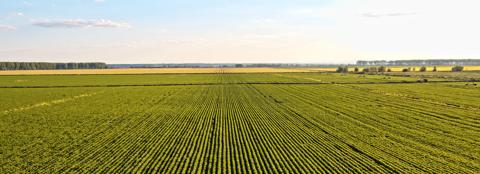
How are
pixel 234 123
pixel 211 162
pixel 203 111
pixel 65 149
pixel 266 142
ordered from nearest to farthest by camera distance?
pixel 211 162, pixel 65 149, pixel 266 142, pixel 234 123, pixel 203 111

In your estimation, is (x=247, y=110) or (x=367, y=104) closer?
(x=247, y=110)

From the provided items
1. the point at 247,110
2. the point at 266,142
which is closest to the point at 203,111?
the point at 247,110

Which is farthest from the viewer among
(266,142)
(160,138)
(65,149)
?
(160,138)

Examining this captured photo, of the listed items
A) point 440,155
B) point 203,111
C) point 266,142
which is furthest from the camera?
point 203,111

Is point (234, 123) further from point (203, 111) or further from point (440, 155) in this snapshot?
point (440, 155)

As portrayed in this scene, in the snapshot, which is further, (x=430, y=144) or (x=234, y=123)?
(x=234, y=123)

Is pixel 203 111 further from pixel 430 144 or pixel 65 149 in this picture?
pixel 430 144

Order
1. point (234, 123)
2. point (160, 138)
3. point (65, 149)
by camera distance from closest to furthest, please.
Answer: point (65, 149) < point (160, 138) < point (234, 123)

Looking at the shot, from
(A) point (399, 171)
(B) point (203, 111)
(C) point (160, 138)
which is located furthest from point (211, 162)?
(B) point (203, 111)

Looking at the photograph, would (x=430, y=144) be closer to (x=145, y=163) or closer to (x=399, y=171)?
(x=399, y=171)
